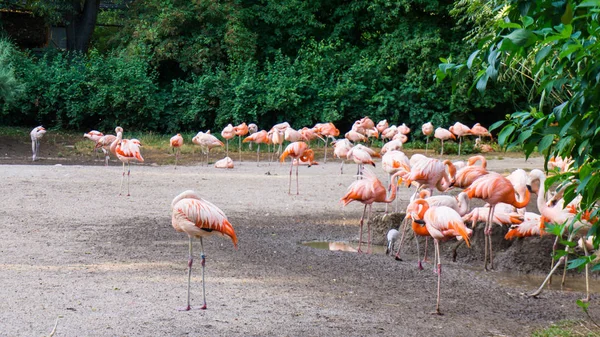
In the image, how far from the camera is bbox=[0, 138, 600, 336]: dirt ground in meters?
5.04

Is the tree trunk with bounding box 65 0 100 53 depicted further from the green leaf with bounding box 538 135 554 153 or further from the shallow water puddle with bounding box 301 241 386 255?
the green leaf with bounding box 538 135 554 153

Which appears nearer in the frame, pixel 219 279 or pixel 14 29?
pixel 219 279

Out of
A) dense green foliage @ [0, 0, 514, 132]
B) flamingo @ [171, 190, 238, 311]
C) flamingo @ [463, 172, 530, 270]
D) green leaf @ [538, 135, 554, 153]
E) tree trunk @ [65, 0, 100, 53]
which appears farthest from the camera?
tree trunk @ [65, 0, 100, 53]

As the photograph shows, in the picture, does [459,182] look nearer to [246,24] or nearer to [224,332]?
[224,332]

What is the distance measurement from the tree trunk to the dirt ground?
577 inches

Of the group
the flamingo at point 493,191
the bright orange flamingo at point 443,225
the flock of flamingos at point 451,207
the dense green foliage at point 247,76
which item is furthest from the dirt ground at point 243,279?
the dense green foliage at point 247,76

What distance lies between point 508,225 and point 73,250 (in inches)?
168

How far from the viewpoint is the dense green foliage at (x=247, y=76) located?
21.9 m

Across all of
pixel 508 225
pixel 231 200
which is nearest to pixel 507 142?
pixel 508 225

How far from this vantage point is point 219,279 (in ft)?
20.7

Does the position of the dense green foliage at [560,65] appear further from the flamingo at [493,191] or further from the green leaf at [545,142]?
the flamingo at [493,191]

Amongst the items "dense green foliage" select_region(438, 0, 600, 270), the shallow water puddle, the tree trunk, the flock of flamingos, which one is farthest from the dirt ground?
the tree trunk

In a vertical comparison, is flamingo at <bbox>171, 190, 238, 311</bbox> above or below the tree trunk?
below

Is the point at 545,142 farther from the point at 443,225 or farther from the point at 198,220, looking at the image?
the point at 443,225
